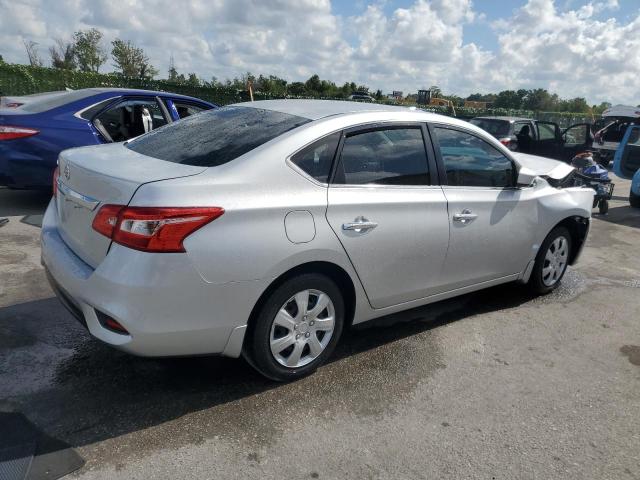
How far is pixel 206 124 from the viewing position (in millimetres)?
3605

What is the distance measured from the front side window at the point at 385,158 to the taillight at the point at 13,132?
448 cm

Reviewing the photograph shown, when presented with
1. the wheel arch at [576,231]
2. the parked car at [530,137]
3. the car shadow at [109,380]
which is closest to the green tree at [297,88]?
the parked car at [530,137]

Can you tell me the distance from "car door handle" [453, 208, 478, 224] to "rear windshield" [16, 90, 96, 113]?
495 centimetres

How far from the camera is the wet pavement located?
260 cm

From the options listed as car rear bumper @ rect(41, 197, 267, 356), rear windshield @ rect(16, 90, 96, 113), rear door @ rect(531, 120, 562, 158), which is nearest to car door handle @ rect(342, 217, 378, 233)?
car rear bumper @ rect(41, 197, 267, 356)

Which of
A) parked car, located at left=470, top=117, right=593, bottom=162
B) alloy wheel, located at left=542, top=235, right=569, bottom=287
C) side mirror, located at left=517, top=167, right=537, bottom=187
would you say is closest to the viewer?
side mirror, located at left=517, top=167, right=537, bottom=187

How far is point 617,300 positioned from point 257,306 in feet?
12.8

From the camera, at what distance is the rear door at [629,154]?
11.6 m

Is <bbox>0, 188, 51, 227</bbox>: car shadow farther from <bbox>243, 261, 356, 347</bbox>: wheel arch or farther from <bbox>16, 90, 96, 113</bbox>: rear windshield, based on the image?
<bbox>243, 261, 356, 347</bbox>: wheel arch

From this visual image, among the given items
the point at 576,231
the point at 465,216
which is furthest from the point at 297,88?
the point at 465,216

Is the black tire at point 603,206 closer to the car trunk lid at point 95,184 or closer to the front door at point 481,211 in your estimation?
the front door at point 481,211

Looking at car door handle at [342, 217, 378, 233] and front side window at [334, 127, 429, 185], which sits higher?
front side window at [334, 127, 429, 185]

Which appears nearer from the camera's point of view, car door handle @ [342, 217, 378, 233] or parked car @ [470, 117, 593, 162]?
car door handle @ [342, 217, 378, 233]

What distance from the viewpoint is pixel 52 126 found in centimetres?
618
